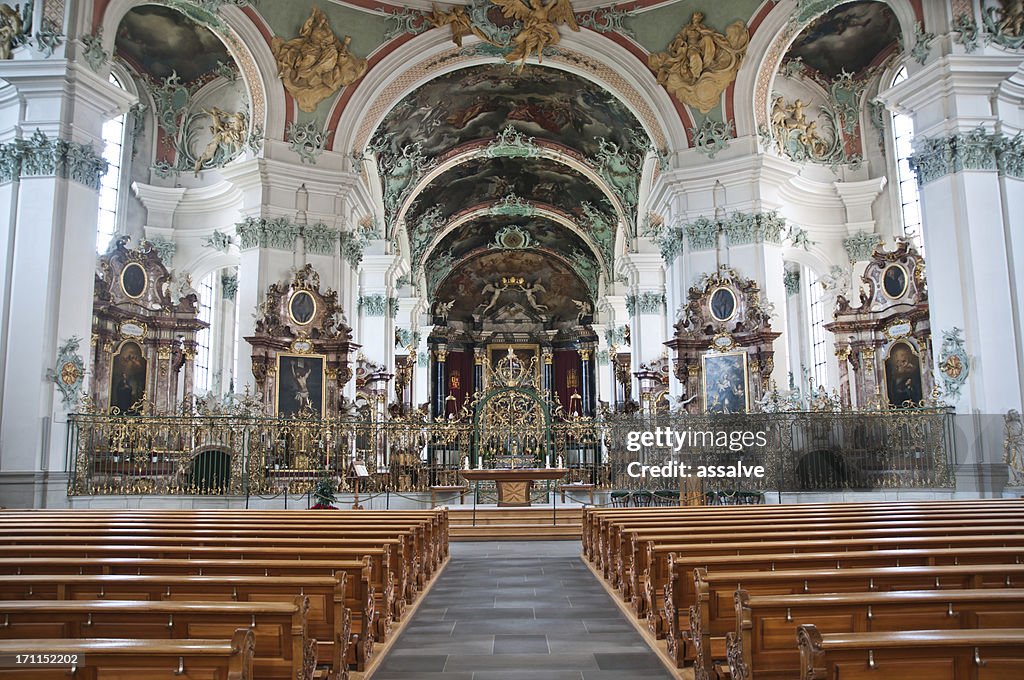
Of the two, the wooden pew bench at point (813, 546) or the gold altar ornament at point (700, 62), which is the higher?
the gold altar ornament at point (700, 62)

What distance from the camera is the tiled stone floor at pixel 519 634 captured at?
207 inches

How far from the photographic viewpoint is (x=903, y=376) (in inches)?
738

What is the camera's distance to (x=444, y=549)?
1120 cm

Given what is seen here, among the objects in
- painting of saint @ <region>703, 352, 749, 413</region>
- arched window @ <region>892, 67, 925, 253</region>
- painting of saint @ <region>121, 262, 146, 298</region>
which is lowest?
painting of saint @ <region>703, 352, 749, 413</region>

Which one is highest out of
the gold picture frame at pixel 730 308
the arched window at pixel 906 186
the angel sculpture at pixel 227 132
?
the angel sculpture at pixel 227 132

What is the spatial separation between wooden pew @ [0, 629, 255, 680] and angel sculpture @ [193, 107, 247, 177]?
21.2m

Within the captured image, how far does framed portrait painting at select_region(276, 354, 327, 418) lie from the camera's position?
18891 millimetres

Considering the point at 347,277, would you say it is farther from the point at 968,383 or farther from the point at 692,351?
the point at 968,383

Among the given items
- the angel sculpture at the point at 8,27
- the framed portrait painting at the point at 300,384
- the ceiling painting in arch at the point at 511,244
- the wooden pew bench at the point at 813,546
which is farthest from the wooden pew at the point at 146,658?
the ceiling painting in arch at the point at 511,244

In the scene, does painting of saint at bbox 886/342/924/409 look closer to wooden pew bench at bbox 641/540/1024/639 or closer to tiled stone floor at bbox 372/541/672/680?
tiled stone floor at bbox 372/541/672/680

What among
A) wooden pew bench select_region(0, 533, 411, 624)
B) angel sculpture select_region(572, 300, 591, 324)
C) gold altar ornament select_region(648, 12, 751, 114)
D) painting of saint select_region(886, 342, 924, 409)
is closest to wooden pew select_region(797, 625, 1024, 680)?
wooden pew bench select_region(0, 533, 411, 624)

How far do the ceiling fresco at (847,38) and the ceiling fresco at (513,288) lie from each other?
868 inches

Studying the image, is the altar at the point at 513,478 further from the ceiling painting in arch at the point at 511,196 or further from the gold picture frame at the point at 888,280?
the ceiling painting in arch at the point at 511,196

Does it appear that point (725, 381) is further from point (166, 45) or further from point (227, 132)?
point (166, 45)
